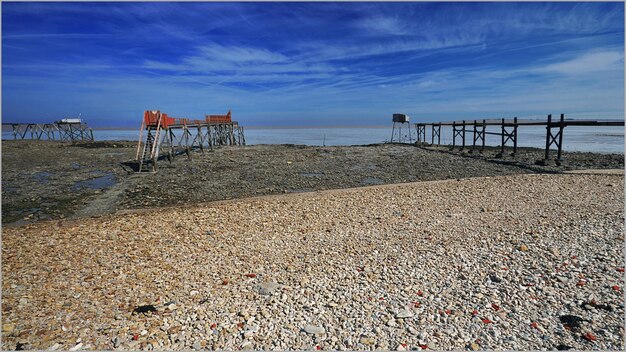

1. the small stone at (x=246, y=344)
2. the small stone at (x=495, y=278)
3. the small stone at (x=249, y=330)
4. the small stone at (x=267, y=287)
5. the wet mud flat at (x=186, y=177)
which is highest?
the wet mud flat at (x=186, y=177)

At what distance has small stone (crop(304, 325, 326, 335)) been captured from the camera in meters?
4.05

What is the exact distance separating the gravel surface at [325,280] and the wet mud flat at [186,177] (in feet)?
10.1

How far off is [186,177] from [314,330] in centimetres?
1391

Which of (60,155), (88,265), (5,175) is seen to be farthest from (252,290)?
(60,155)

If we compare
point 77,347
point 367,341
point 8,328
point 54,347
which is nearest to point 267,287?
point 367,341

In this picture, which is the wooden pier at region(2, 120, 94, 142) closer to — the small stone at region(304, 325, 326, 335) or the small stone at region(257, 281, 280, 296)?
the small stone at region(257, 281, 280, 296)

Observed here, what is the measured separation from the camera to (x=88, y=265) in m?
6.10

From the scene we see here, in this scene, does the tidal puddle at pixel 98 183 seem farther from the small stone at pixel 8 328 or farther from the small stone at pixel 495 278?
the small stone at pixel 495 278

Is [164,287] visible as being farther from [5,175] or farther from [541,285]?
[5,175]

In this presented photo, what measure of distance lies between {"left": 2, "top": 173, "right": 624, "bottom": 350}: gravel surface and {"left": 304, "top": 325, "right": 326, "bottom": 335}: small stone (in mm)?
37

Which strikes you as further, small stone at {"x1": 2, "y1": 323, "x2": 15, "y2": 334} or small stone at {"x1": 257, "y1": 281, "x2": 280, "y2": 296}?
small stone at {"x1": 257, "y1": 281, "x2": 280, "y2": 296}

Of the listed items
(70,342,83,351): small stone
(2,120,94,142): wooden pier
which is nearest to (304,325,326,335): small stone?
(70,342,83,351): small stone

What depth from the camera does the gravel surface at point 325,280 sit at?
4.02m


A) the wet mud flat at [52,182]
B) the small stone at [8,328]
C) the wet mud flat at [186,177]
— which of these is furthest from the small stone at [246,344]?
the wet mud flat at [52,182]
